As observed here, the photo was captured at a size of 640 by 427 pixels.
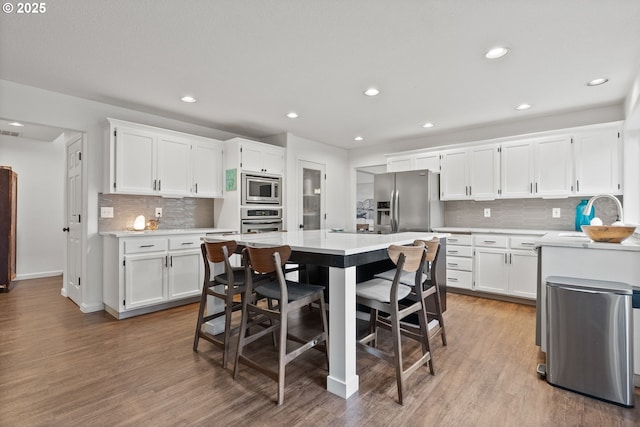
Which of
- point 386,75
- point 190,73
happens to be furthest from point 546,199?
point 190,73

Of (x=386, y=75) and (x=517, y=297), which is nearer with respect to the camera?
(x=386, y=75)

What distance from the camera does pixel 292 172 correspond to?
5195 millimetres

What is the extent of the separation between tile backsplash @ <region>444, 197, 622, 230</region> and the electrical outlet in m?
4.78

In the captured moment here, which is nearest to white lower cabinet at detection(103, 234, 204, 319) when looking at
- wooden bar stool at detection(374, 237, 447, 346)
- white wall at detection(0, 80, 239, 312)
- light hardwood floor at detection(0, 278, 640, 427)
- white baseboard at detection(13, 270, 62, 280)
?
white wall at detection(0, 80, 239, 312)

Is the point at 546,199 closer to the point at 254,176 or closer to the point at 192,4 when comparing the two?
the point at 254,176

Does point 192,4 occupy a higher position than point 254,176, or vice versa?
point 192,4

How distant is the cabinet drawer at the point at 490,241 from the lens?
395 cm

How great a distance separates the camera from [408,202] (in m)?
4.76

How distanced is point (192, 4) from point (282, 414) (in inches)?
97.8

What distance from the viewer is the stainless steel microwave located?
4.46 meters

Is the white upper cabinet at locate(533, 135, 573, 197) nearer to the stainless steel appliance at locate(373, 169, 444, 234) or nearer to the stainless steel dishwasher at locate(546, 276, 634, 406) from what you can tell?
the stainless steel appliance at locate(373, 169, 444, 234)

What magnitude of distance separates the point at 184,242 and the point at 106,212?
3.28ft

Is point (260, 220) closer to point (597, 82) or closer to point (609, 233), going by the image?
point (609, 233)

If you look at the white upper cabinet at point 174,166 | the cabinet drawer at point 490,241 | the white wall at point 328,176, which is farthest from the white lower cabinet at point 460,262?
the white upper cabinet at point 174,166
